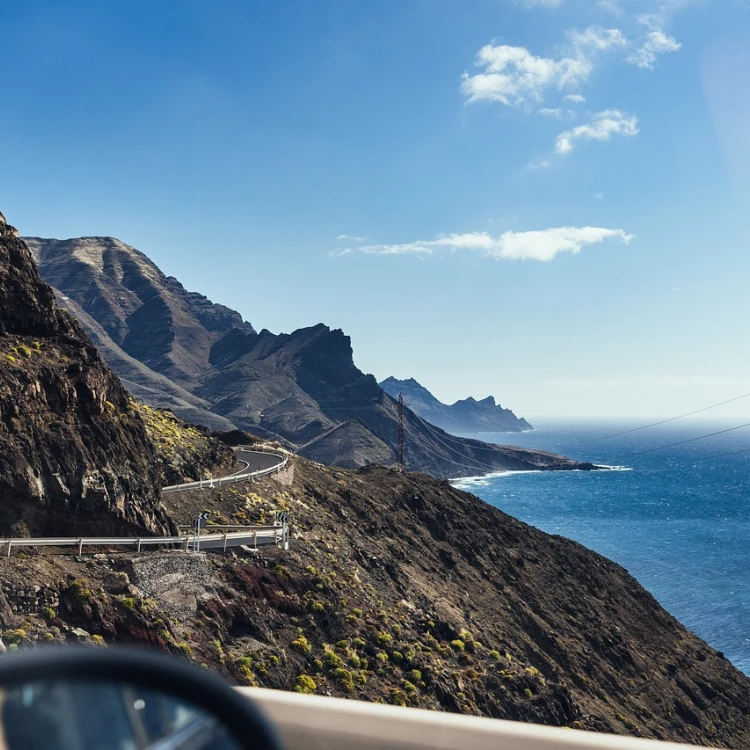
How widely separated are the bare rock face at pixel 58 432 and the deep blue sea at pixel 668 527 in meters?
44.2

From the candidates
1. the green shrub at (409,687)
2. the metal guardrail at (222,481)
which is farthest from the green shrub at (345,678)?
the metal guardrail at (222,481)

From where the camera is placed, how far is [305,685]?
21.7 metres

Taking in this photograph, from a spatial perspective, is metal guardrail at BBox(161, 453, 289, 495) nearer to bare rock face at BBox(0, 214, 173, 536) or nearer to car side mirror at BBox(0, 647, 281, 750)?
bare rock face at BBox(0, 214, 173, 536)

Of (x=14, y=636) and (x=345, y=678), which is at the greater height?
(x=14, y=636)

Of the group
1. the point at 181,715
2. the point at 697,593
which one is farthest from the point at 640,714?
the point at 697,593

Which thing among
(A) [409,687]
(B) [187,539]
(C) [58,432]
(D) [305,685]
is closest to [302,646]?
(D) [305,685]

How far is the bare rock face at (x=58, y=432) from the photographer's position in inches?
920

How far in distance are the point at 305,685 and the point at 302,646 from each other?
2.31 m

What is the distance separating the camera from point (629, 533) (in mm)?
108375

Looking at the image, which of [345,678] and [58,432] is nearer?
[345,678]

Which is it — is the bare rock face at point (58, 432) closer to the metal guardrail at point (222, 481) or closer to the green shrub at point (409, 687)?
the metal guardrail at point (222, 481)

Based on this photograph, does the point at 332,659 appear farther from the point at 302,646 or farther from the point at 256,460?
the point at 256,460

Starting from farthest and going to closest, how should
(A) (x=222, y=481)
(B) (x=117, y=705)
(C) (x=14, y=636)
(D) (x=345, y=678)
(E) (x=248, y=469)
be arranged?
(E) (x=248, y=469) < (A) (x=222, y=481) < (D) (x=345, y=678) < (C) (x=14, y=636) < (B) (x=117, y=705)

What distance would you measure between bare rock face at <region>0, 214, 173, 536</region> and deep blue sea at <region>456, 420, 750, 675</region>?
44.2m
